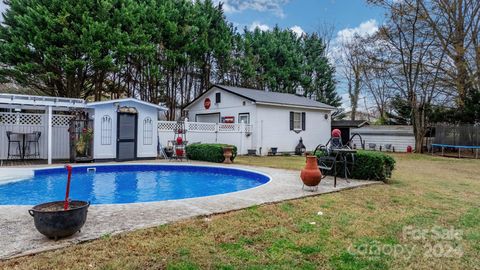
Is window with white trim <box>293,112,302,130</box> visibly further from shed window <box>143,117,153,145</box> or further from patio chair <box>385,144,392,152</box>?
shed window <box>143,117,153,145</box>

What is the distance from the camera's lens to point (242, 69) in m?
24.2

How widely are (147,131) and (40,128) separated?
3.88 meters

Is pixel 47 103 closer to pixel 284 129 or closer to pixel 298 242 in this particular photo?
pixel 298 242

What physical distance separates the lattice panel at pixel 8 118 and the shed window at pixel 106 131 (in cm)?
304

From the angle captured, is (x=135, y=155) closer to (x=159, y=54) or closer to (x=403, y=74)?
(x=159, y=54)

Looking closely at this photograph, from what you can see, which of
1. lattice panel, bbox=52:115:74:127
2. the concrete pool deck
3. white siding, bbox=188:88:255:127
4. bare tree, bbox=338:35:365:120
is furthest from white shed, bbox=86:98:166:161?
bare tree, bbox=338:35:365:120

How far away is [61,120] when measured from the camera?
12.3 meters

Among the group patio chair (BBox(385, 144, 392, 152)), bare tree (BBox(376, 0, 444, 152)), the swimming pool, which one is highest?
bare tree (BBox(376, 0, 444, 152))

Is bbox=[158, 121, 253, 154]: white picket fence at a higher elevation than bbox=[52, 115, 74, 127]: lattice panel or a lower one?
lower

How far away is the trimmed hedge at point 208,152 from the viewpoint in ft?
41.2

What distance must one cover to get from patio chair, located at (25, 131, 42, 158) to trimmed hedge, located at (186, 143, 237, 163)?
5.59 meters

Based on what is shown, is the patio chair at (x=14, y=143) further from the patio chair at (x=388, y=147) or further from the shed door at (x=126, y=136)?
the patio chair at (x=388, y=147)

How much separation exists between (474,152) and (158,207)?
20310 millimetres

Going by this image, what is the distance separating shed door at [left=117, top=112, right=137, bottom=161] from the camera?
12.2 meters
